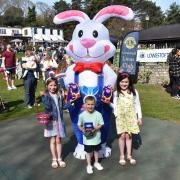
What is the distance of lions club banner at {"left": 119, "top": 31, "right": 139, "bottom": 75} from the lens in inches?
566

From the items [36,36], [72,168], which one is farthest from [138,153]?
[36,36]

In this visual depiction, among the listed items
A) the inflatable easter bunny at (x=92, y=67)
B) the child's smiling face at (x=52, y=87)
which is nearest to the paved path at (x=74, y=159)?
the inflatable easter bunny at (x=92, y=67)

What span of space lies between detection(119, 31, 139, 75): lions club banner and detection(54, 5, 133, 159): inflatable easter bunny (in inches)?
353

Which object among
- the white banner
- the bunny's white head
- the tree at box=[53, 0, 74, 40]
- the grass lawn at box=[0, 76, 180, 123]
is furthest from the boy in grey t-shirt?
the tree at box=[53, 0, 74, 40]

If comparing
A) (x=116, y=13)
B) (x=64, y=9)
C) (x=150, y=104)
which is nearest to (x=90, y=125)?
(x=116, y=13)

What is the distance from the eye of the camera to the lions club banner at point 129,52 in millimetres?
14383

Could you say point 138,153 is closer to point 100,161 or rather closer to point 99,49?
point 100,161

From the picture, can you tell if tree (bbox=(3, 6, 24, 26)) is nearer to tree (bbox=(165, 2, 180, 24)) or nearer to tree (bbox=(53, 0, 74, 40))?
tree (bbox=(53, 0, 74, 40))

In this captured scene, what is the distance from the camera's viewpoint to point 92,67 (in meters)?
5.25

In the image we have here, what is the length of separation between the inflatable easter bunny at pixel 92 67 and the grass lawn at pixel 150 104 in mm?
3281

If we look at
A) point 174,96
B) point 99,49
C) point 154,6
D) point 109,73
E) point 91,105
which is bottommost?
point 174,96

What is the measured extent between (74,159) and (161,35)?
13.6 meters

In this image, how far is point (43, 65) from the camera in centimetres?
1141

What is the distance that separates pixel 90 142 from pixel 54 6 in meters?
81.6
